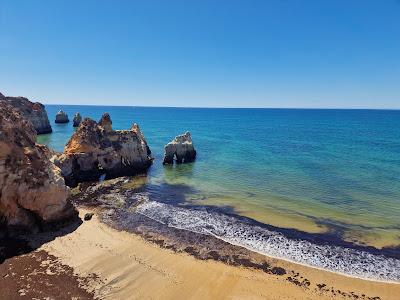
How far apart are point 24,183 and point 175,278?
35.6 ft

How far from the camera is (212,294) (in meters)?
15.6

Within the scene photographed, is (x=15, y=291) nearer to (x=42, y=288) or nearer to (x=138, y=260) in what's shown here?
(x=42, y=288)

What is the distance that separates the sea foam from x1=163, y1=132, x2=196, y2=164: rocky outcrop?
62.2 ft

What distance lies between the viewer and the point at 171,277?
55.4 feet

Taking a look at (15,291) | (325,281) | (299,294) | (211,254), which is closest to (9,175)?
(15,291)

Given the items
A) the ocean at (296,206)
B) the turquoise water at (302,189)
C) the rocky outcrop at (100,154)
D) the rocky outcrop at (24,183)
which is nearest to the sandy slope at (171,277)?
the ocean at (296,206)

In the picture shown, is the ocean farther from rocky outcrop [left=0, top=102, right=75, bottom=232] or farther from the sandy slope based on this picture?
rocky outcrop [left=0, top=102, right=75, bottom=232]

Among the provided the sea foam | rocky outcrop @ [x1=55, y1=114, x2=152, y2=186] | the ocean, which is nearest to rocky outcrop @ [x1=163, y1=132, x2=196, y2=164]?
the ocean

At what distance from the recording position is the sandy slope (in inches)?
616

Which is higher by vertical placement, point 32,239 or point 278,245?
point 32,239

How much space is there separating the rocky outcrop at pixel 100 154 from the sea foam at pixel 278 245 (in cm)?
1088

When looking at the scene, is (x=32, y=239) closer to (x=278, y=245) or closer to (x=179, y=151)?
(x=278, y=245)

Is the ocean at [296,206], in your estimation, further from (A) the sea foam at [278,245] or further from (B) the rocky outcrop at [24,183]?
(B) the rocky outcrop at [24,183]

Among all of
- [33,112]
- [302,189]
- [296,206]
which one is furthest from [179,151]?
[33,112]
